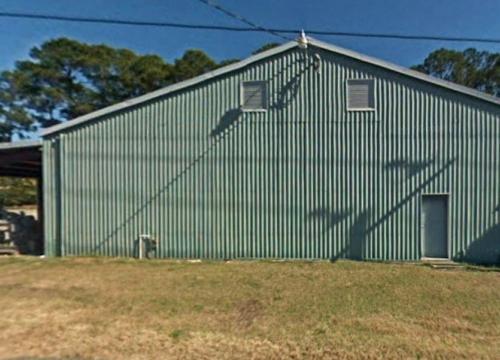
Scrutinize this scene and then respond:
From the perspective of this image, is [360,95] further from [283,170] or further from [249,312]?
[249,312]

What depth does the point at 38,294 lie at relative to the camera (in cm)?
771

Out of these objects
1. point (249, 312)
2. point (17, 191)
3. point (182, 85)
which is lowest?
point (249, 312)

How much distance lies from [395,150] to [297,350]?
27.3 ft

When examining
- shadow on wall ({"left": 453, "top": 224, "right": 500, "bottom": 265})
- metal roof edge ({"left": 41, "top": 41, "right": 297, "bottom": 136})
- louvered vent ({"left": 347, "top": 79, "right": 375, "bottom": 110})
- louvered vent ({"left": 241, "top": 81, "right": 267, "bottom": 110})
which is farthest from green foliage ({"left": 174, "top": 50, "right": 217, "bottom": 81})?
shadow on wall ({"left": 453, "top": 224, "right": 500, "bottom": 265})

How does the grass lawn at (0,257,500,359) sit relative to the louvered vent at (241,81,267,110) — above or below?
below

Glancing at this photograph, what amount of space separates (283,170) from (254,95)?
2.60m

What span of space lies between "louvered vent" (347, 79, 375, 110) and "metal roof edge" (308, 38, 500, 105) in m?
0.64

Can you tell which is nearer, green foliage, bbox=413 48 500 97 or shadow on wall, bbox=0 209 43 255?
shadow on wall, bbox=0 209 43 255

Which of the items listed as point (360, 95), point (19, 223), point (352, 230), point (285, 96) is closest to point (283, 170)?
point (285, 96)

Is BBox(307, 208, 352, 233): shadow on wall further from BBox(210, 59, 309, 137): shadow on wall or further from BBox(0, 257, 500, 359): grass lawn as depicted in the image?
BBox(210, 59, 309, 137): shadow on wall

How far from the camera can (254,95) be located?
11984 mm

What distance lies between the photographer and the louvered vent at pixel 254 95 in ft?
39.2

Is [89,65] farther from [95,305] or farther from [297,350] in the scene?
[297,350]

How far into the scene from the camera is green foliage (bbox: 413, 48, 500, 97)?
30527 mm
